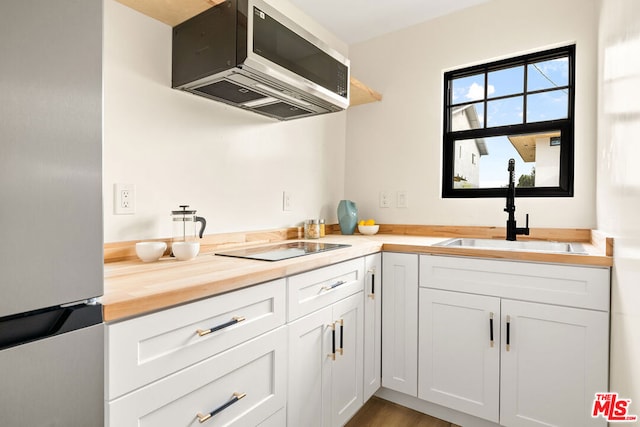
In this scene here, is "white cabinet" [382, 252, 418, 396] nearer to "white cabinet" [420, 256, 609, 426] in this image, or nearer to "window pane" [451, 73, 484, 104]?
"white cabinet" [420, 256, 609, 426]

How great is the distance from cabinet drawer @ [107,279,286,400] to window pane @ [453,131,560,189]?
5.65 feet

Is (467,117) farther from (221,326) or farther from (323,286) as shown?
(221,326)

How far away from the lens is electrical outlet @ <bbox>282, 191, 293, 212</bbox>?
2115 millimetres

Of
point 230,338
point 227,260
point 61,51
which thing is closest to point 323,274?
point 227,260

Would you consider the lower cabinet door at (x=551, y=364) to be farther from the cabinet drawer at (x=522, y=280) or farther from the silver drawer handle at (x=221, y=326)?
the silver drawer handle at (x=221, y=326)

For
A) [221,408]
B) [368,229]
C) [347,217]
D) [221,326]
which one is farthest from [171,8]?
[368,229]

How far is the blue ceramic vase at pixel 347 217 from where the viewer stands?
2.42 m

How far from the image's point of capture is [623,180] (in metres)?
1.05

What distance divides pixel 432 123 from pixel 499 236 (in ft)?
2.89

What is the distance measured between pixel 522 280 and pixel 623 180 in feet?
2.09

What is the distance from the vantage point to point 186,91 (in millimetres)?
1531

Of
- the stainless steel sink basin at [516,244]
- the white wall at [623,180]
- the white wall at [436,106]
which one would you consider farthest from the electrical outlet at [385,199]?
the white wall at [623,180]

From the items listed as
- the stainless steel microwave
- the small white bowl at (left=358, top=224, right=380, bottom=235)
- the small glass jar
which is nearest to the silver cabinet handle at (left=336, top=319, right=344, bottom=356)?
the small glass jar

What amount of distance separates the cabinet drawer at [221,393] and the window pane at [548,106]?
79.3 inches
